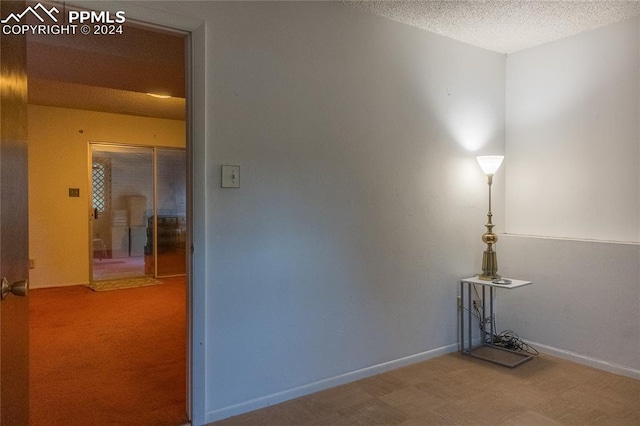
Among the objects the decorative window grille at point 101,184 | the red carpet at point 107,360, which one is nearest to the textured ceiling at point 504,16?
the red carpet at point 107,360

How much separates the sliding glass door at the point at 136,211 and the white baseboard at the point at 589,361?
187 inches

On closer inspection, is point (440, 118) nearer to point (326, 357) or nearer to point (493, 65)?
point (493, 65)

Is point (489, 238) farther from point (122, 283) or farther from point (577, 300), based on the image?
point (122, 283)

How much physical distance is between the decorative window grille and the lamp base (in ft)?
16.8

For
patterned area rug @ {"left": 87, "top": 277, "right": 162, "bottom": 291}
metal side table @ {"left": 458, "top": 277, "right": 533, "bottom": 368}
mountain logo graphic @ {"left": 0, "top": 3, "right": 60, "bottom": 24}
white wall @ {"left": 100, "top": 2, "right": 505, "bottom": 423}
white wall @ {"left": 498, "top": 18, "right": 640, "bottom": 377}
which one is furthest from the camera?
patterned area rug @ {"left": 87, "top": 277, "right": 162, "bottom": 291}

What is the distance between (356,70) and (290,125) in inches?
25.1

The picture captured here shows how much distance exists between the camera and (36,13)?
1980mm

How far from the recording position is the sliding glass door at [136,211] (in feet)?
20.0

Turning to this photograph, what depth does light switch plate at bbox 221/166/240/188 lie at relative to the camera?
224 cm

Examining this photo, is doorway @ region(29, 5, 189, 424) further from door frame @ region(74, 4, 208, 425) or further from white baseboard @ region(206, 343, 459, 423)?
white baseboard @ region(206, 343, 459, 423)

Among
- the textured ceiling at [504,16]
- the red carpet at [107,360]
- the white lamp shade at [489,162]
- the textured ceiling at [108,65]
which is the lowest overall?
the red carpet at [107,360]

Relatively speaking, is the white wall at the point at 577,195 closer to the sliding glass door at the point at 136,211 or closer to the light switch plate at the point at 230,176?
the light switch plate at the point at 230,176

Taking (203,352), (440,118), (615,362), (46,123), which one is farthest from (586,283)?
(46,123)

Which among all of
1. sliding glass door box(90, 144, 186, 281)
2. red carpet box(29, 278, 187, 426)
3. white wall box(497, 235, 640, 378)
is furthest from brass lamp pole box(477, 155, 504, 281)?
sliding glass door box(90, 144, 186, 281)
